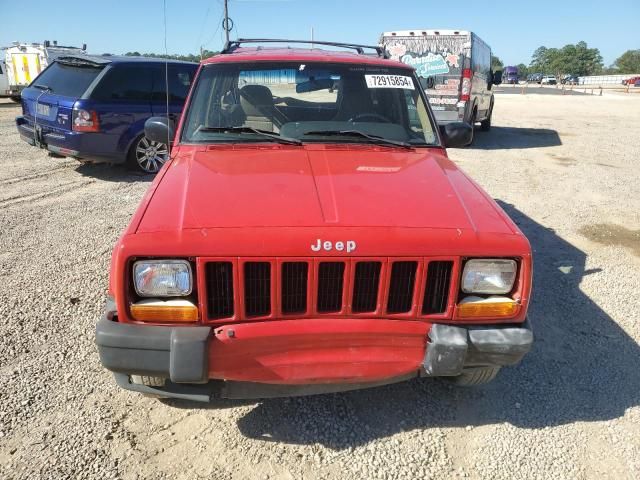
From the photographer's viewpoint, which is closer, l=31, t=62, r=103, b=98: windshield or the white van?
l=31, t=62, r=103, b=98: windshield

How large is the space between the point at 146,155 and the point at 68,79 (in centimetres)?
159

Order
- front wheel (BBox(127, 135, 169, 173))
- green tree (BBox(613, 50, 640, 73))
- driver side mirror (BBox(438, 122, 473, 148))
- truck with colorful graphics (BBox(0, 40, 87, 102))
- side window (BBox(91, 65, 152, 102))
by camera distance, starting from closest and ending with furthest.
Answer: driver side mirror (BBox(438, 122, 473, 148)) → side window (BBox(91, 65, 152, 102)) → front wheel (BBox(127, 135, 169, 173)) → truck with colorful graphics (BBox(0, 40, 87, 102)) → green tree (BBox(613, 50, 640, 73))

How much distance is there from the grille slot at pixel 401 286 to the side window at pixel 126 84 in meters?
6.58

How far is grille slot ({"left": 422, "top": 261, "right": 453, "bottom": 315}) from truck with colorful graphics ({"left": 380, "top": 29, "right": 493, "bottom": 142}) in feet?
32.3

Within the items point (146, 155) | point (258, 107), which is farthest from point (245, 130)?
point (146, 155)

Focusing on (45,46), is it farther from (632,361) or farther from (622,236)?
(632,361)

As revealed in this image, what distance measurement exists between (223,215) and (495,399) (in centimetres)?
197

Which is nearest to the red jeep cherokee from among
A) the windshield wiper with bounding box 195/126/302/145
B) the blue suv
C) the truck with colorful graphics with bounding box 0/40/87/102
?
the windshield wiper with bounding box 195/126/302/145

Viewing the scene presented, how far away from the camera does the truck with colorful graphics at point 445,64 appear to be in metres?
11.6

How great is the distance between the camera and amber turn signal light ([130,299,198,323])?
2.18m

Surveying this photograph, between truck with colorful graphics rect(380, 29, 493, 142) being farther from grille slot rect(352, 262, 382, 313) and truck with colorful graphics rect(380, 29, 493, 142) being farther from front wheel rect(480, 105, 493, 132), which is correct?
grille slot rect(352, 262, 382, 313)

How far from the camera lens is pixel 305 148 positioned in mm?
3209

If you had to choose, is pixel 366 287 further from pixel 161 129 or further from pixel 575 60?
pixel 575 60

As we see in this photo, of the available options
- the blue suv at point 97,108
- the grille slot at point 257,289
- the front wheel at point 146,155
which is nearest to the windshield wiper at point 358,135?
the grille slot at point 257,289
